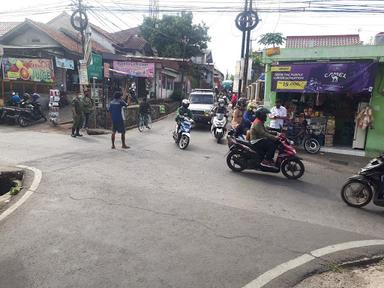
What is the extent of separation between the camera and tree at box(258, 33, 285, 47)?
92.4ft

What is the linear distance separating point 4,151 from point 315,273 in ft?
30.5

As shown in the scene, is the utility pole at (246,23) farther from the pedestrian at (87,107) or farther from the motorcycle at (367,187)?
the motorcycle at (367,187)

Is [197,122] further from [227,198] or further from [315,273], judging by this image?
[315,273]

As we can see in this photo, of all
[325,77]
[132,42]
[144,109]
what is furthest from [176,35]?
[325,77]

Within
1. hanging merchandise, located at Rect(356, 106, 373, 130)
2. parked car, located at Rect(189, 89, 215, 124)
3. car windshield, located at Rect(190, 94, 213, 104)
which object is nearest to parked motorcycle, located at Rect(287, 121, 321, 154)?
hanging merchandise, located at Rect(356, 106, 373, 130)

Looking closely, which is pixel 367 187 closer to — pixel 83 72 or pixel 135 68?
pixel 83 72

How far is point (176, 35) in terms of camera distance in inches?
1373

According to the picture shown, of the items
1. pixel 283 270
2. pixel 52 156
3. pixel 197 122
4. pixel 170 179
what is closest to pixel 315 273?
pixel 283 270

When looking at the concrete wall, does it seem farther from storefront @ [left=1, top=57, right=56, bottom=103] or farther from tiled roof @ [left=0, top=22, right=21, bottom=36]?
tiled roof @ [left=0, top=22, right=21, bottom=36]

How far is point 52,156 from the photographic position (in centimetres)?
990

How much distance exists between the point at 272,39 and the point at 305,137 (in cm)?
1755

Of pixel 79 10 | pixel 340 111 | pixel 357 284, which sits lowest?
pixel 357 284

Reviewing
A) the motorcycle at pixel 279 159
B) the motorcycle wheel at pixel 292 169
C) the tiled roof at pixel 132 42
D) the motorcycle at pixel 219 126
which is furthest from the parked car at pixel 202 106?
the tiled roof at pixel 132 42

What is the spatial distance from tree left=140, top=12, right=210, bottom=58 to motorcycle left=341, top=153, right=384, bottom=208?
30252mm
